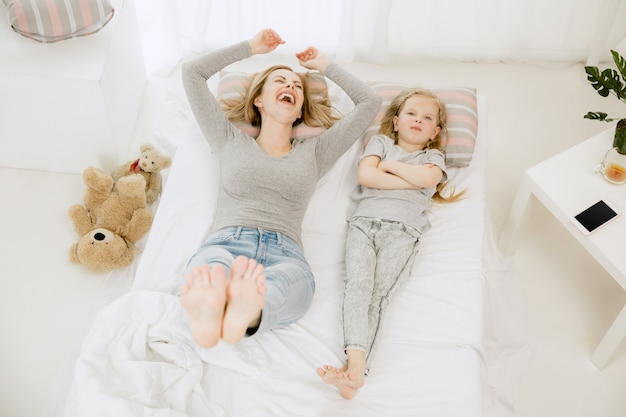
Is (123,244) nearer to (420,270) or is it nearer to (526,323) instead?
(420,270)

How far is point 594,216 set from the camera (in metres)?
2.08

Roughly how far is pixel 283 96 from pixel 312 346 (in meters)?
0.79

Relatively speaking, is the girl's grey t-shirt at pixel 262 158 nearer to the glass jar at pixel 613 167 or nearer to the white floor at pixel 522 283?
the white floor at pixel 522 283

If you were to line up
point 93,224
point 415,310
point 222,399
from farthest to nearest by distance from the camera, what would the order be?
point 93,224, point 415,310, point 222,399

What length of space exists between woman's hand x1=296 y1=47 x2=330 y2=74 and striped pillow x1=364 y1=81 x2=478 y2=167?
26cm

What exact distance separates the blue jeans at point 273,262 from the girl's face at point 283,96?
39cm

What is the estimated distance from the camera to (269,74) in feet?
7.41

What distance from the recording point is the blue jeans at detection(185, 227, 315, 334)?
181 cm

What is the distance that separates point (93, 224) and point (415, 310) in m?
1.19

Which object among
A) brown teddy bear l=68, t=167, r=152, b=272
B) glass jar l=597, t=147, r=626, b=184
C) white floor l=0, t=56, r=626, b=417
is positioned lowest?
white floor l=0, t=56, r=626, b=417

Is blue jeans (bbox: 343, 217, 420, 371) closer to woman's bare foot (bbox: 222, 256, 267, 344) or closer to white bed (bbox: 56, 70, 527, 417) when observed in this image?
white bed (bbox: 56, 70, 527, 417)

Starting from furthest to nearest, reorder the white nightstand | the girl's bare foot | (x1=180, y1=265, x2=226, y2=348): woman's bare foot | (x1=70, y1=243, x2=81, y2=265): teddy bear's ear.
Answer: (x1=70, y1=243, x2=81, y2=265): teddy bear's ear < the white nightstand < the girl's bare foot < (x1=180, y1=265, x2=226, y2=348): woman's bare foot

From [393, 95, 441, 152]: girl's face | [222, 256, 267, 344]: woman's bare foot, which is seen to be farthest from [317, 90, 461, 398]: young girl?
[222, 256, 267, 344]: woman's bare foot

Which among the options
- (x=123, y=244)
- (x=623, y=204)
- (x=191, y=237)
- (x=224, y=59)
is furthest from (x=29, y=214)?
(x=623, y=204)
